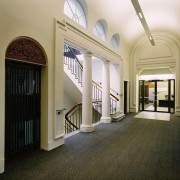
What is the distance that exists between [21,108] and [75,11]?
350 cm

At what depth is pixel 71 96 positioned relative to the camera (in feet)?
28.8

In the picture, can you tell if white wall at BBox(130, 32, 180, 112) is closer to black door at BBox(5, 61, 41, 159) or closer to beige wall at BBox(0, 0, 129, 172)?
beige wall at BBox(0, 0, 129, 172)

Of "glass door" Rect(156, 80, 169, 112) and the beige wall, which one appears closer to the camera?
the beige wall

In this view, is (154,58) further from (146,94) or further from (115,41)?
(115,41)

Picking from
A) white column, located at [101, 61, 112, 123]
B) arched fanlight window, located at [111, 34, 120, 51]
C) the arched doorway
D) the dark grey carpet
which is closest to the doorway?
arched fanlight window, located at [111, 34, 120, 51]

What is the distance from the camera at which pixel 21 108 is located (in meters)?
3.25

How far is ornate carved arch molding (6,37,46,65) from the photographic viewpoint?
9.36 feet

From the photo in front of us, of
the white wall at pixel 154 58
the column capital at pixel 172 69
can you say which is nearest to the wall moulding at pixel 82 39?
the white wall at pixel 154 58

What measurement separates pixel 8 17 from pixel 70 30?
71.9 inches

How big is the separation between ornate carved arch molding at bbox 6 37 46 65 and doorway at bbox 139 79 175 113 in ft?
28.7

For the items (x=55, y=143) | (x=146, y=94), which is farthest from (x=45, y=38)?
(x=146, y=94)

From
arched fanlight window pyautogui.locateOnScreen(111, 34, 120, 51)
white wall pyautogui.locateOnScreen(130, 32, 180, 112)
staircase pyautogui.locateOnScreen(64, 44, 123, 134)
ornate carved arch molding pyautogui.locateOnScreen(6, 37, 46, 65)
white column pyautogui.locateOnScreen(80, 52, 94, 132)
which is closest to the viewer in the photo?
ornate carved arch molding pyautogui.locateOnScreen(6, 37, 46, 65)

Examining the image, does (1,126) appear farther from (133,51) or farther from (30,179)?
(133,51)

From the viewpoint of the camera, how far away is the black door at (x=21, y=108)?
2998 millimetres
